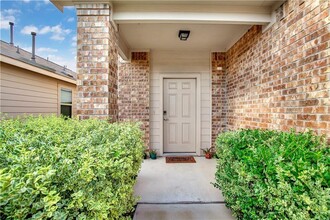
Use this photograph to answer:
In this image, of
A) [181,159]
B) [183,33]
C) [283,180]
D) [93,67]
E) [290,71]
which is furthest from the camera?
[181,159]

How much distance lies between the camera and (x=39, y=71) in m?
5.54

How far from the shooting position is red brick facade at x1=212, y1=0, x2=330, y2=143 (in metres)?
2.06

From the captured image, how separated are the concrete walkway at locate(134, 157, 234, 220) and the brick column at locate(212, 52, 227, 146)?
4.47 feet

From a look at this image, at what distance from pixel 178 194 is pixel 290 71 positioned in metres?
2.29

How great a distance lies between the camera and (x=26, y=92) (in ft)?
17.2

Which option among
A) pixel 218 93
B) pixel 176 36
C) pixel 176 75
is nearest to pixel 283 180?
pixel 176 36

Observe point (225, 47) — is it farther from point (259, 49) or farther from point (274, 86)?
point (274, 86)

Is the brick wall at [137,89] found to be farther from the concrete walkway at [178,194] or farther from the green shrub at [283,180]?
the green shrub at [283,180]

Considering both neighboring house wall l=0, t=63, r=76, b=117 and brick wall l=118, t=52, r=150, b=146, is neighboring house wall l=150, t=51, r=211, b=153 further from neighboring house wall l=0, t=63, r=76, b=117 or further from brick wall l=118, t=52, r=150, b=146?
neighboring house wall l=0, t=63, r=76, b=117

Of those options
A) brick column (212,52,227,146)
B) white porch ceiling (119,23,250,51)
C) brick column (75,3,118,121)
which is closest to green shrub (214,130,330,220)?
brick column (75,3,118,121)

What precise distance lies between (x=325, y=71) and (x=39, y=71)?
251 inches

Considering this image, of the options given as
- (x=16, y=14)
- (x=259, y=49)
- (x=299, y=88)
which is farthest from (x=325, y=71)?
(x=16, y=14)

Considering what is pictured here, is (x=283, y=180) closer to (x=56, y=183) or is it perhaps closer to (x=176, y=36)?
(x=56, y=183)

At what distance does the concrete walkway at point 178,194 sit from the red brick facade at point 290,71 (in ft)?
4.45
